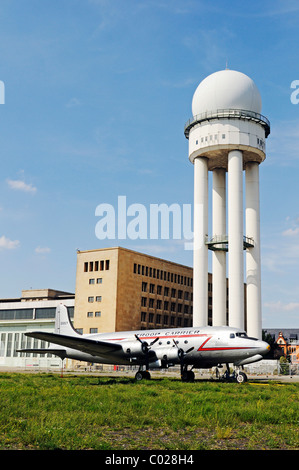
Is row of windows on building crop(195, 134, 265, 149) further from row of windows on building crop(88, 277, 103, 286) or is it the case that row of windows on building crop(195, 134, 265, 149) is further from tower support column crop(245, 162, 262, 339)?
row of windows on building crop(88, 277, 103, 286)

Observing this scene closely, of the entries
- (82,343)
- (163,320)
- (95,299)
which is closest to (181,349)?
(82,343)

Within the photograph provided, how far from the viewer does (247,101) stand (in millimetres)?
73938

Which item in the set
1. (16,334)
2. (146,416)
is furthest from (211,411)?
(16,334)

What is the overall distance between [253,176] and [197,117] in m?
14.0

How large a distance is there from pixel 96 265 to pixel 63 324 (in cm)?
3945

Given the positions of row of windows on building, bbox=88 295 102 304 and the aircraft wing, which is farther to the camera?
row of windows on building, bbox=88 295 102 304

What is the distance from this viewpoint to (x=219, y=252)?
7694cm

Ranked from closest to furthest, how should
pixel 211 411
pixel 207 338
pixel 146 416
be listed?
pixel 146 416, pixel 211 411, pixel 207 338

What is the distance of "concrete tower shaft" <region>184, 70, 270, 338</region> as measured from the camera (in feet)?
234

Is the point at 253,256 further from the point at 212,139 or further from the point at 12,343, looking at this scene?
the point at 12,343

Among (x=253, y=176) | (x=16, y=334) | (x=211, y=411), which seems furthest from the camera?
(x=16, y=334)

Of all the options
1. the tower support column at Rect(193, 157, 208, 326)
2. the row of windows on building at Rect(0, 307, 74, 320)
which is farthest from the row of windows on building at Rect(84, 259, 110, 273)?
the tower support column at Rect(193, 157, 208, 326)

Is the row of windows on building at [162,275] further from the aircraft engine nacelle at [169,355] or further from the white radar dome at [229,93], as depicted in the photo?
the aircraft engine nacelle at [169,355]
